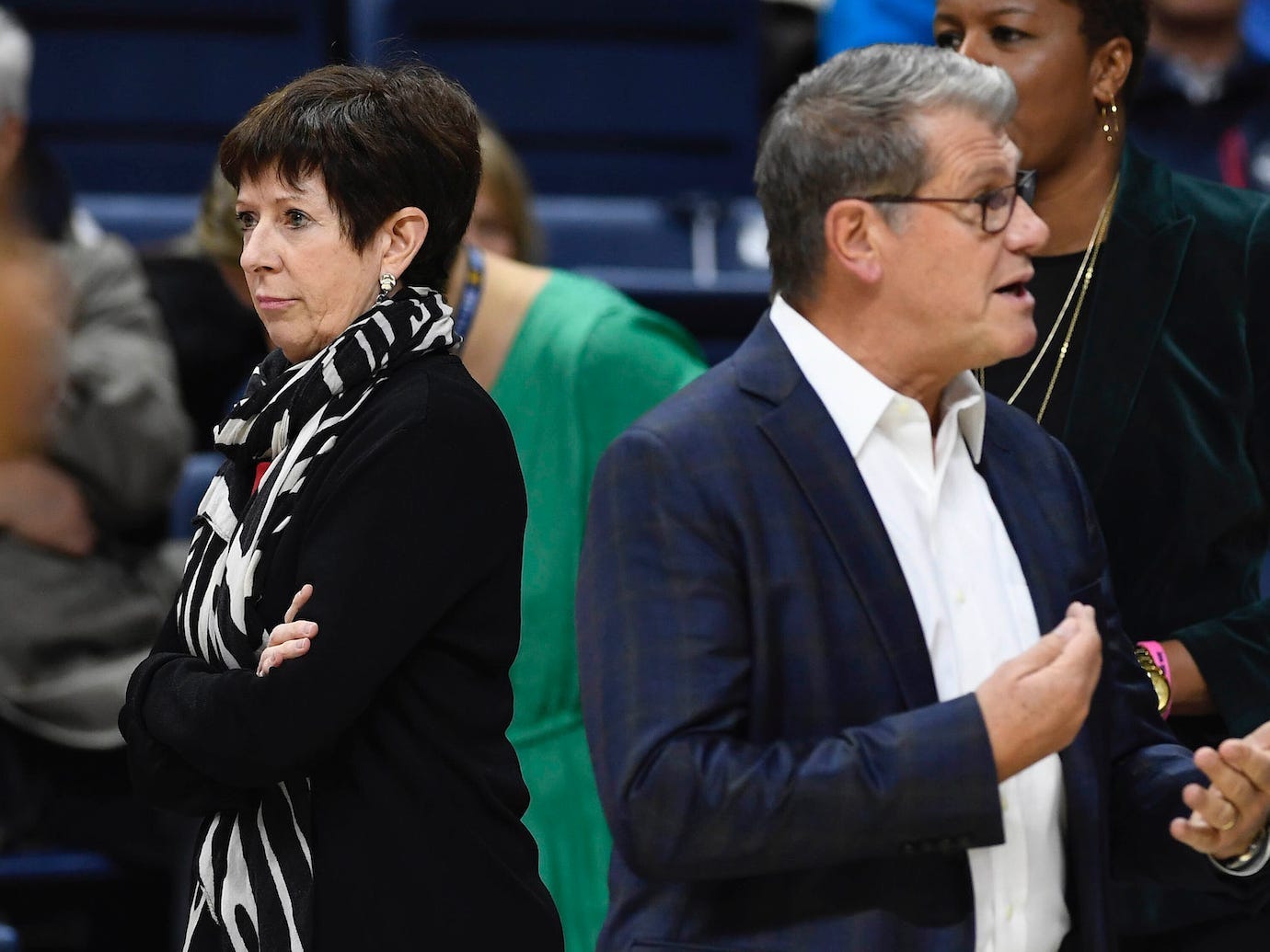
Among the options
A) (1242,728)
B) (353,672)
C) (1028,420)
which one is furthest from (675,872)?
(1242,728)

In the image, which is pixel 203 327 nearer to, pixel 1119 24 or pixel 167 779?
pixel 1119 24

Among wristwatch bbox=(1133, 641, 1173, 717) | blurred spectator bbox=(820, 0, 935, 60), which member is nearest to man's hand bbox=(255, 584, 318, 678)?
wristwatch bbox=(1133, 641, 1173, 717)

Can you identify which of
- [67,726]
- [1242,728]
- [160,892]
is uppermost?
[1242,728]

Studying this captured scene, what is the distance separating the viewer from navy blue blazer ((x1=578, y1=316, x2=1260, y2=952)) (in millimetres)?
1787

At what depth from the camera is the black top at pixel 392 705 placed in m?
1.89

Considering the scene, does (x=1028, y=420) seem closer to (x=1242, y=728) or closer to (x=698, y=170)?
(x=1242, y=728)

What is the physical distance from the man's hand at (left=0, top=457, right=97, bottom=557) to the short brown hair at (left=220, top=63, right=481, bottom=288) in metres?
1.78

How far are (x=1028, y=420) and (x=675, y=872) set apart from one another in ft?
2.26

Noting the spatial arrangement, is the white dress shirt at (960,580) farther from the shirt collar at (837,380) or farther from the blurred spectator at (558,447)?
the blurred spectator at (558,447)

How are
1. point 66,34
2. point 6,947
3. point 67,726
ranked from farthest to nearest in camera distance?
1. point 66,34
2. point 67,726
3. point 6,947

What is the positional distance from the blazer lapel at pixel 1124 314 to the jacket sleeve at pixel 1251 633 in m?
0.10

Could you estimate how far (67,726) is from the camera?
11.9 feet

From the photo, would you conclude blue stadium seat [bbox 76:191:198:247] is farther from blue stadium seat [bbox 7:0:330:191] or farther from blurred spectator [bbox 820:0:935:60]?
blurred spectator [bbox 820:0:935:60]

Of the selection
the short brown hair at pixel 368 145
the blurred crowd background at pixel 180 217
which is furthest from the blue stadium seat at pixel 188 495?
the short brown hair at pixel 368 145
